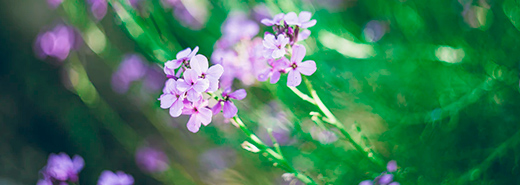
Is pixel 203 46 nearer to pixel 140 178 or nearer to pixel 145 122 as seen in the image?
pixel 145 122

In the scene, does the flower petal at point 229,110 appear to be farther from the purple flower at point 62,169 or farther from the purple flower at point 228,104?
the purple flower at point 62,169

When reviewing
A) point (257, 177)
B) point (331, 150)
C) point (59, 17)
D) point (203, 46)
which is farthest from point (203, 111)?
point (59, 17)

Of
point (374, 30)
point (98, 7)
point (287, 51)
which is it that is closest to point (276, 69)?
point (287, 51)

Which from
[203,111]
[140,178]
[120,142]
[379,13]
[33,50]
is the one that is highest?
[33,50]

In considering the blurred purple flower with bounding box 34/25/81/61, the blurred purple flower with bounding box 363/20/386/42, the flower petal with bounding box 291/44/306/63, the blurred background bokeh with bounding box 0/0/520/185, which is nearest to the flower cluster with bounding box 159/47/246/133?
the flower petal with bounding box 291/44/306/63

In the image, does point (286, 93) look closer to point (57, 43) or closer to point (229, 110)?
point (229, 110)

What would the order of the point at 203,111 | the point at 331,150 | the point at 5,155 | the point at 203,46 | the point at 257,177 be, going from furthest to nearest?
the point at 5,155, the point at 203,46, the point at 257,177, the point at 331,150, the point at 203,111
